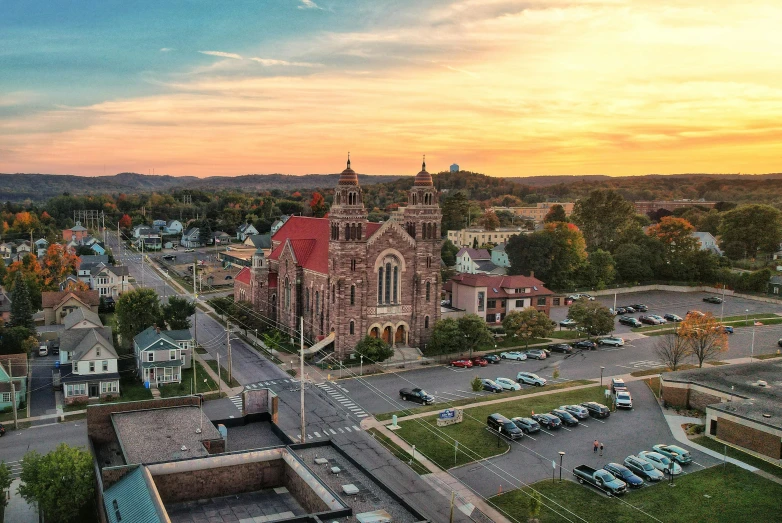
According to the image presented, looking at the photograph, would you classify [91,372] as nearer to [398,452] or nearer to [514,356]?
[398,452]

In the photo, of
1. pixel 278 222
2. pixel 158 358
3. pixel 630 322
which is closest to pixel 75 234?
pixel 278 222

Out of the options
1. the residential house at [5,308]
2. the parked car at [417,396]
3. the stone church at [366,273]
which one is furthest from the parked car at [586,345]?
the residential house at [5,308]

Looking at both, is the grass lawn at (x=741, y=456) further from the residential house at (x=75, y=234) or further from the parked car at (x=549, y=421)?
the residential house at (x=75, y=234)

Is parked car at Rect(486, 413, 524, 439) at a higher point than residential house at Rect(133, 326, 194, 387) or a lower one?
lower

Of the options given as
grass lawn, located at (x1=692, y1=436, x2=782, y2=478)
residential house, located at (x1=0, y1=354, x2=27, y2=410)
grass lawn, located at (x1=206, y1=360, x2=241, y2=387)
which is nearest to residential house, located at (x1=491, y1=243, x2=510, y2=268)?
grass lawn, located at (x1=206, y1=360, x2=241, y2=387)

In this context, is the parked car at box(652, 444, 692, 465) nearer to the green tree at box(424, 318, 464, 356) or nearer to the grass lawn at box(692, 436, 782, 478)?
the grass lawn at box(692, 436, 782, 478)

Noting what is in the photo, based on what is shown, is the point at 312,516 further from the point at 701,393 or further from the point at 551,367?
the point at 551,367
